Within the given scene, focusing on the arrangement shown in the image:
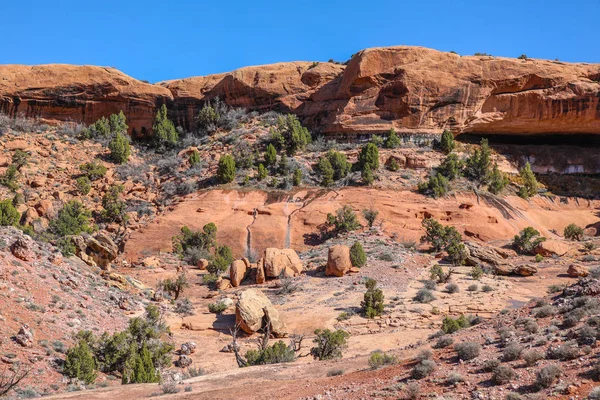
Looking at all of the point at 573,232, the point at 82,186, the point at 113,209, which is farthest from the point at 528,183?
the point at 82,186

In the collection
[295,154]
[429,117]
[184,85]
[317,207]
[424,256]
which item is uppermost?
[184,85]

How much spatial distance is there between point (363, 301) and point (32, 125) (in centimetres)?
3779

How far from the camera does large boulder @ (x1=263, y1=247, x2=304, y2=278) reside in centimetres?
2705

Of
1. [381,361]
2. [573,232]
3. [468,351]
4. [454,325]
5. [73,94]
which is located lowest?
[454,325]

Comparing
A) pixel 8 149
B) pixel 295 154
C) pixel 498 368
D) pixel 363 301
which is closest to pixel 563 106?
pixel 295 154

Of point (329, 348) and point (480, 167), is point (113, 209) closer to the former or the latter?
point (329, 348)

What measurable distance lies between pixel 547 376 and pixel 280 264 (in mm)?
20079

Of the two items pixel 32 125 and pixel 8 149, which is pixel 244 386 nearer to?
pixel 8 149

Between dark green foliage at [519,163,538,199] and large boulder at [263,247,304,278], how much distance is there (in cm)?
1997

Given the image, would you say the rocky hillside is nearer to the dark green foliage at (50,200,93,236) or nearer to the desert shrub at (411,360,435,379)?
the dark green foliage at (50,200,93,236)

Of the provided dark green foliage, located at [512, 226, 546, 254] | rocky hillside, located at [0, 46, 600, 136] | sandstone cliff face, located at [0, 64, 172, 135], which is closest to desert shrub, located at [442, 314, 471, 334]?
dark green foliage, located at [512, 226, 546, 254]

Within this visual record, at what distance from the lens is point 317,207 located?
35250 millimetres

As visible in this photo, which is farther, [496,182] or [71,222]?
[496,182]

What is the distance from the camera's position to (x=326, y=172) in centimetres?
3838
